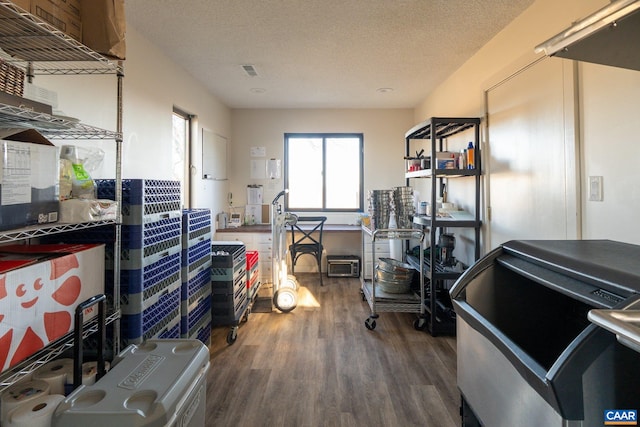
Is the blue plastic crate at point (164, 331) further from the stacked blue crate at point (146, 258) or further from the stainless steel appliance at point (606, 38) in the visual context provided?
the stainless steel appliance at point (606, 38)

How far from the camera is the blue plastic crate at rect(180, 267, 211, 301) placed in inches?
79.3

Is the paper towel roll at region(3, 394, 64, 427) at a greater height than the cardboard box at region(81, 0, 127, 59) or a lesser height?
lesser

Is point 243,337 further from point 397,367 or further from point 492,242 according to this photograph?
point 492,242

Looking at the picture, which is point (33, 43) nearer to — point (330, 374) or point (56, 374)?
point (56, 374)

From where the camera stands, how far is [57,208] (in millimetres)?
1084

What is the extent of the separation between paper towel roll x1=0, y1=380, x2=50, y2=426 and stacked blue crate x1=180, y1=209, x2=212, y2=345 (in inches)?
36.2

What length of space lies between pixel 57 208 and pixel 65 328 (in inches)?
17.3

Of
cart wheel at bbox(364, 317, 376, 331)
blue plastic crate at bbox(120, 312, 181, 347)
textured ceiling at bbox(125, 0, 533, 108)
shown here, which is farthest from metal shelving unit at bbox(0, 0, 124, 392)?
cart wheel at bbox(364, 317, 376, 331)

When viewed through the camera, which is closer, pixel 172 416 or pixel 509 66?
pixel 172 416

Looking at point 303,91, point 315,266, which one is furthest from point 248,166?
point 315,266

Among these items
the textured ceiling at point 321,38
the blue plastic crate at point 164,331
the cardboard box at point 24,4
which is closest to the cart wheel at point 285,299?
the blue plastic crate at point 164,331

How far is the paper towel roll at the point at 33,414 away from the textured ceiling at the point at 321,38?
224 cm

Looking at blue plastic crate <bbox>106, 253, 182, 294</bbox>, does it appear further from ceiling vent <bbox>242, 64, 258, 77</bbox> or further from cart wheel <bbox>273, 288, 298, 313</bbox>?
ceiling vent <bbox>242, 64, 258, 77</bbox>

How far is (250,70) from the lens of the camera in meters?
3.06
